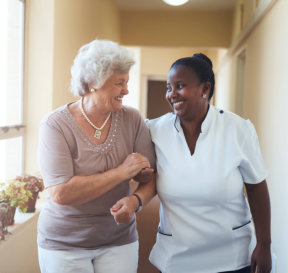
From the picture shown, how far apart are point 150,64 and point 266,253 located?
8195 mm

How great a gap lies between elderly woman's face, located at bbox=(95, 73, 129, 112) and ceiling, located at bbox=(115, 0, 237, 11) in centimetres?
482

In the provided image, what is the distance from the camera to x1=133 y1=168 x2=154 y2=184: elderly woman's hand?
1463 mm

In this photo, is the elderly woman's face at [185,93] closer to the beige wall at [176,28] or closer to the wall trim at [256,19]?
the wall trim at [256,19]

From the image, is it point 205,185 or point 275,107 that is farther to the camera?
point 275,107

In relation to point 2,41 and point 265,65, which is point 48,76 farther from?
point 265,65

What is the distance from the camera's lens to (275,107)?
3.00 m

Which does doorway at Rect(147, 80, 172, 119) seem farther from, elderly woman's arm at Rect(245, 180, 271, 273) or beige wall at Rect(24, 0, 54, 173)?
elderly woman's arm at Rect(245, 180, 271, 273)

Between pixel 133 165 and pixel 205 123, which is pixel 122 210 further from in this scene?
pixel 205 123

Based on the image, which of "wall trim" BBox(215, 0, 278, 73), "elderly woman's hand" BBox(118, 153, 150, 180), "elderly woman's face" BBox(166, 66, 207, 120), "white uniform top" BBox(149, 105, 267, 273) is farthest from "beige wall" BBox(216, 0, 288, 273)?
"elderly woman's hand" BBox(118, 153, 150, 180)

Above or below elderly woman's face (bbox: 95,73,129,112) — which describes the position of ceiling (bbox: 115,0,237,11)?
above

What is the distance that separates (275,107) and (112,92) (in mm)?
1891

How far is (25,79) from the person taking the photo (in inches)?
116

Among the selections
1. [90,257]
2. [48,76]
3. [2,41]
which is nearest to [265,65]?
[48,76]

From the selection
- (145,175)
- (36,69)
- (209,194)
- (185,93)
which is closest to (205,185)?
(209,194)
